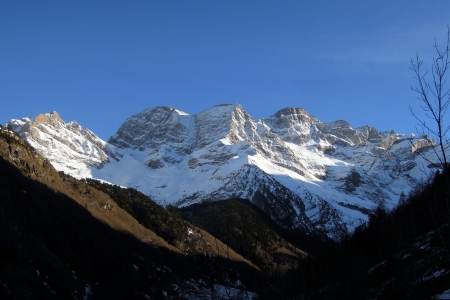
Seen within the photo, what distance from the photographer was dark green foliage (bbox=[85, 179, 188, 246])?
139375mm

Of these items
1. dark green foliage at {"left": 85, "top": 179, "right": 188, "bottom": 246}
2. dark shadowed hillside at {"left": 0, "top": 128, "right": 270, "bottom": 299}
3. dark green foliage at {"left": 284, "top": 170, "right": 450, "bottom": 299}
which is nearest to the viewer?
dark green foliage at {"left": 284, "top": 170, "right": 450, "bottom": 299}

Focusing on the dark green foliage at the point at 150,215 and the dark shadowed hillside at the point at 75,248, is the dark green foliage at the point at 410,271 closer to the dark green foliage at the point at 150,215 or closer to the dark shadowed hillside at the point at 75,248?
the dark shadowed hillside at the point at 75,248

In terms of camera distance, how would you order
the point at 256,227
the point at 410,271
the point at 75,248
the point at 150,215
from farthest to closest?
1. the point at 256,227
2. the point at 150,215
3. the point at 75,248
4. the point at 410,271

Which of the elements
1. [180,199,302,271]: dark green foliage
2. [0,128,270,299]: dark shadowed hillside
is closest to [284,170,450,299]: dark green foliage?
[0,128,270,299]: dark shadowed hillside

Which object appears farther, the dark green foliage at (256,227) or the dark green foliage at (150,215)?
the dark green foliage at (256,227)

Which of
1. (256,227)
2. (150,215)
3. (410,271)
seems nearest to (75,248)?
(150,215)

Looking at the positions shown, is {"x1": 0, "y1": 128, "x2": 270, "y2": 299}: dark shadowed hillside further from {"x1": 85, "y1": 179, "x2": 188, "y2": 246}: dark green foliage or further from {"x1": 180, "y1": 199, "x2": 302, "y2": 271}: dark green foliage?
{"x1": 180, "y1": 199, "x2": 302, "y2": 271}: dark green foliage

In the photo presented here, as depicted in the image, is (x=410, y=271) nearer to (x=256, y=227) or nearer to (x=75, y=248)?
(x=75, y=248)

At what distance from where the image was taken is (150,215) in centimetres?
14675

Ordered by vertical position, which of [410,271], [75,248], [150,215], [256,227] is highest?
[256,227]

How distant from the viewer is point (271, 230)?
182625 mm

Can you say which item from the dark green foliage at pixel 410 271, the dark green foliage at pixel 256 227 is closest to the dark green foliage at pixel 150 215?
the dark green foliage at pixel 256 227

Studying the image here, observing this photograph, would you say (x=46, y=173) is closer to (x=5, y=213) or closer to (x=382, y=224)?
(x=5, y=213)

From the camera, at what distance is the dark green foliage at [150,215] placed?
13938 centimetres
